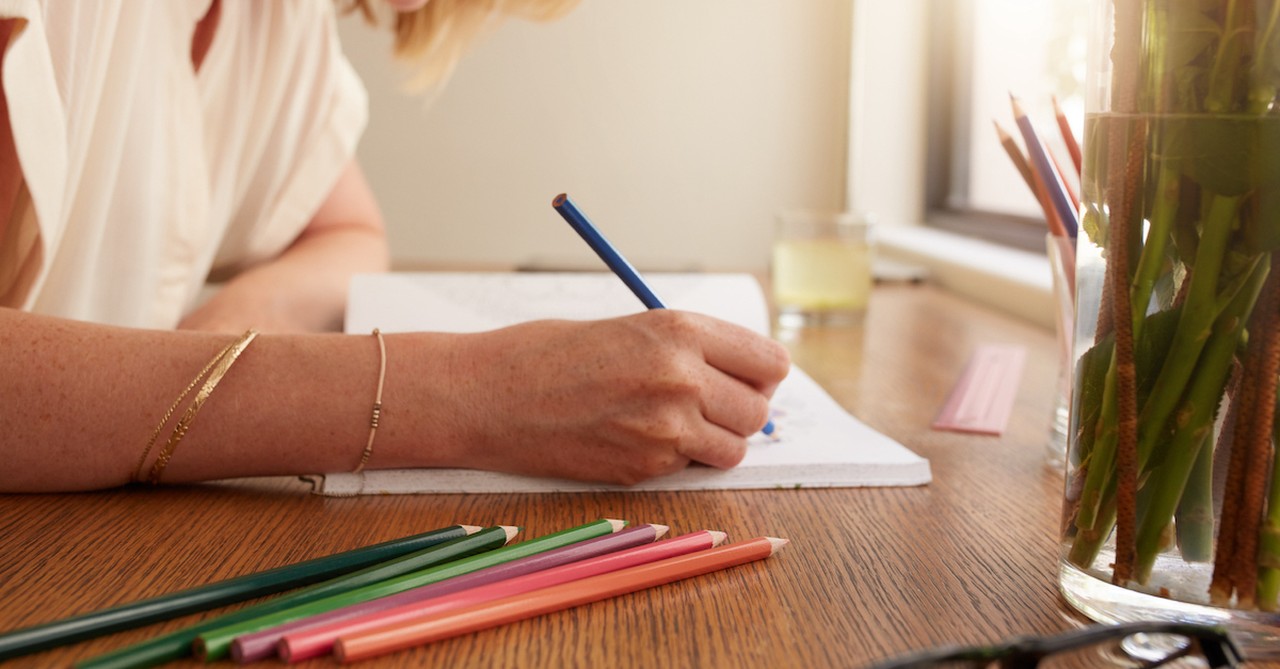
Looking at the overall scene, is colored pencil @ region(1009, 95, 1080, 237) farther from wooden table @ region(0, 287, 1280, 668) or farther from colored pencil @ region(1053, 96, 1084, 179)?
wooden table @ region(0, 287, 1280, 668)

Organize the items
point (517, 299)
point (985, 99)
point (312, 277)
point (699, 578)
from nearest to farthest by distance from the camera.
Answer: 1. point (699, 578)
2. point (517, 299)
3. point (312, 277)
4. point (985, 99)

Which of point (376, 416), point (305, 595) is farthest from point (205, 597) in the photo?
point (376, 416)

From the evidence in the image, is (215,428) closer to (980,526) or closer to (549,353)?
(549,353)

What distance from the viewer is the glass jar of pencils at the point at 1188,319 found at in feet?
1.17

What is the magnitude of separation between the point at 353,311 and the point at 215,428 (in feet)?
0.78

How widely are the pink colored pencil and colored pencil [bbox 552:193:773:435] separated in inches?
7.4

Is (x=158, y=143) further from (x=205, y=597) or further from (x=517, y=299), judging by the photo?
(x=205, y=597)

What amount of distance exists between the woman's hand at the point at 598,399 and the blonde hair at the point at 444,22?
2.39 feet

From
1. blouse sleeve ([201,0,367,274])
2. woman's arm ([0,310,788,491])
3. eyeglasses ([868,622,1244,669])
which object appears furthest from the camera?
blouse sleeve ([201,0,367,274])

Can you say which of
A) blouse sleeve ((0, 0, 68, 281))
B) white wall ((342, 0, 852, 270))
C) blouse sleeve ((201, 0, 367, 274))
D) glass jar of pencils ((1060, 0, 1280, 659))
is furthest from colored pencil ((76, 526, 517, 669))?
white wall ((342, 0, 852, 270))

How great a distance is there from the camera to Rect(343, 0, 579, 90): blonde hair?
1.25m

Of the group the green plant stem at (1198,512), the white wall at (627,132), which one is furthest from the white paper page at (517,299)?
the white wall at (627,132)

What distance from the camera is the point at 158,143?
0.95 meters

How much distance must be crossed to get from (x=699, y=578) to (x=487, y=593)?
0.10m
